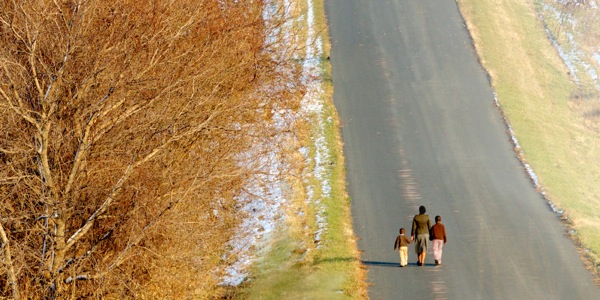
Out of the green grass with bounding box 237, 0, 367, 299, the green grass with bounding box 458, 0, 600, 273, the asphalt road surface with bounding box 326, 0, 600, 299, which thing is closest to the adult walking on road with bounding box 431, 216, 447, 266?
the asphalt road surface with bounding box 326, 0, 600, 299

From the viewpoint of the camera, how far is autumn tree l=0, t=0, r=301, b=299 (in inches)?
619

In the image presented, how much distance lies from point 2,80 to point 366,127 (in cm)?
1614

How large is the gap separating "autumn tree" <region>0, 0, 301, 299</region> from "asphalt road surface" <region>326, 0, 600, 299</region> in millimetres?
5009

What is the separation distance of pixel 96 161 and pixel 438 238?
8.70 meters

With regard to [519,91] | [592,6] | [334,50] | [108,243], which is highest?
[592,6]

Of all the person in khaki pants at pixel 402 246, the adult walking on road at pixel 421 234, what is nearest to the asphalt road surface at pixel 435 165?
the person in khaki pants at pixel 402 246

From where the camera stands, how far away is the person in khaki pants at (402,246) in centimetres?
2077

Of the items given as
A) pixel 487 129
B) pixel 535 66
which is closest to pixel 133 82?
pixel 487 129

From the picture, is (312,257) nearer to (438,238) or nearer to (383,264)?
(383,264)

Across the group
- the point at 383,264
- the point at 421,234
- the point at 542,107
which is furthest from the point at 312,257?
the point at 542,107

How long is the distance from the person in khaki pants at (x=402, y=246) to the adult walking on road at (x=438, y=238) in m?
0.67

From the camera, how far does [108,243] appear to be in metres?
18.3

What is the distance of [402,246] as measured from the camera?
20906 millimetres

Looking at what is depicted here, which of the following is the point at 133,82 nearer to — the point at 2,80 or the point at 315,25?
the point at 2,80
